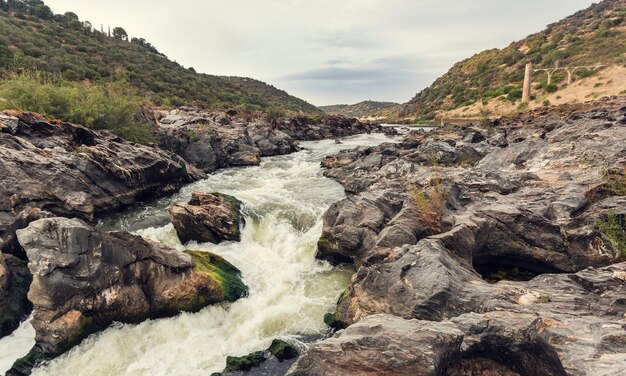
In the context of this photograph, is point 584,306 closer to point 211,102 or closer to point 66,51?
point 211,102

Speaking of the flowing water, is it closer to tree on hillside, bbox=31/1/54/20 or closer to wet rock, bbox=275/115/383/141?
wet rock, bbox=275/115/383/141

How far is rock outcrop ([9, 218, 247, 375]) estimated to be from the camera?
906 cm

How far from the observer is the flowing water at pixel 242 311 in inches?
356

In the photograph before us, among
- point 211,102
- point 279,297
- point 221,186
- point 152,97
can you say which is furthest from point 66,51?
point 279,297

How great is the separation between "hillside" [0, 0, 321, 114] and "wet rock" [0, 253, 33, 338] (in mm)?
43770

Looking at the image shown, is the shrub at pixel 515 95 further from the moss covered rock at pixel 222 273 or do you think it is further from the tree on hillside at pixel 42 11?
the tree on hillside at pixel 42 11

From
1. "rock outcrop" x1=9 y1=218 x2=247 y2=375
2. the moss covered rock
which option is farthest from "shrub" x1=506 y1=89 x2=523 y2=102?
"rock outcrop" x1=9 y1=218 x2=247 y2=375

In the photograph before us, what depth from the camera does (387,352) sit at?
526 centimetres

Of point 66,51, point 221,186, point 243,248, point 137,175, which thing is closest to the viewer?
point 243,248

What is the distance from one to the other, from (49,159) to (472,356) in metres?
19.3

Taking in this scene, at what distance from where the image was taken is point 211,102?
7325cm

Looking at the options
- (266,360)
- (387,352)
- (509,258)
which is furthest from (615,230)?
(266,360)

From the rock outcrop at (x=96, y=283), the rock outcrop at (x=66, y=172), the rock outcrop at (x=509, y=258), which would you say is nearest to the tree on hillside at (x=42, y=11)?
the rock outcrop at (x=66, y=172)

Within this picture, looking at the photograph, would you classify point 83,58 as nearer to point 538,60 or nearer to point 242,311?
point 242,311
